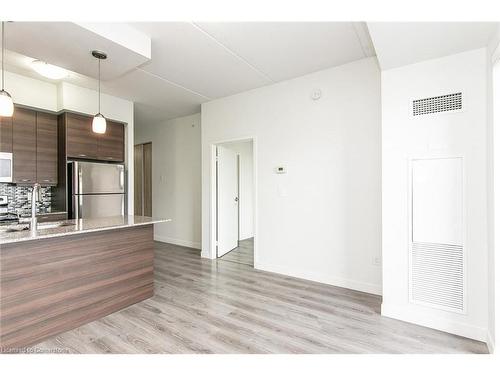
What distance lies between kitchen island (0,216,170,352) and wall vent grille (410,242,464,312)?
9.21ft

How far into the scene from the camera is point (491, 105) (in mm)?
1993

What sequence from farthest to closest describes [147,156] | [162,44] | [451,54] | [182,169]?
[147,156] < [182,169] < [162,44] < [451,54]

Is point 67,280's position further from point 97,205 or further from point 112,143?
point 112,143

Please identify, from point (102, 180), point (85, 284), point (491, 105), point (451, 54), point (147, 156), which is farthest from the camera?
point (147, 156)

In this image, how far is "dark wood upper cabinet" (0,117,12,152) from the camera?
336 centimetres

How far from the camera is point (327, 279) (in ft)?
11.2

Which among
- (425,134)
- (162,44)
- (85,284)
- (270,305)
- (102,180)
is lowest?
(270,305)

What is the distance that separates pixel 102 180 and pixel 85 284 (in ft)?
7.05

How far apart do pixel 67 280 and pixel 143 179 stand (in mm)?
4598

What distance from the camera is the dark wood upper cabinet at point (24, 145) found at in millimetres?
3482

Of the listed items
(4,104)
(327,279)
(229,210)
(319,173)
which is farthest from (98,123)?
(327,279)

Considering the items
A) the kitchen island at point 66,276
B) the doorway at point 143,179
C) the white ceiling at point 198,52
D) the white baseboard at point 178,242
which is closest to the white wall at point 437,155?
the white ceiling at point 198,52
